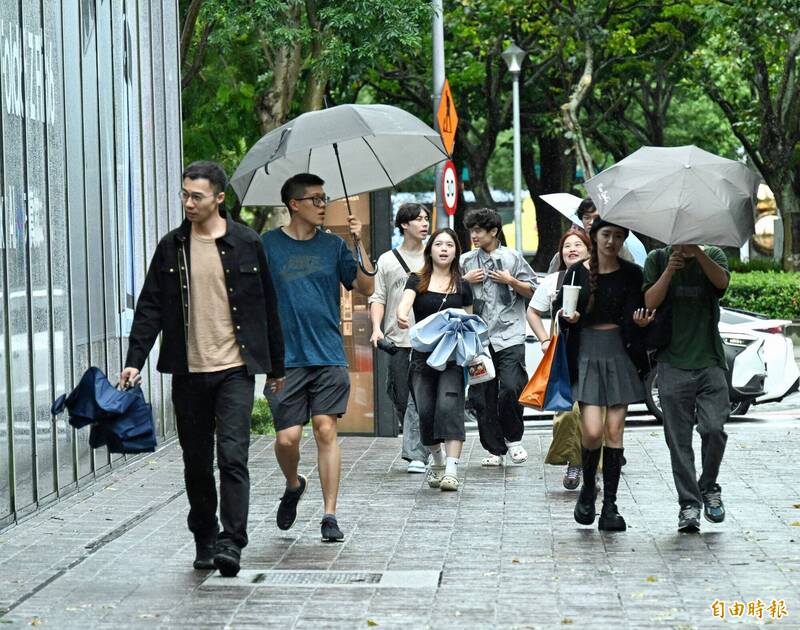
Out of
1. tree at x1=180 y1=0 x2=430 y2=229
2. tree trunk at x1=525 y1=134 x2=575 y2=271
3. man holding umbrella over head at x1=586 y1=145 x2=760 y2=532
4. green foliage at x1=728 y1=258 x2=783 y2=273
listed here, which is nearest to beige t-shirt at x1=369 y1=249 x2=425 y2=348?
man holding umbrella over head at x1=586 y1=145 x2=760 y2=532

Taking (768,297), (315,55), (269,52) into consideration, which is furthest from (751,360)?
(768,297)

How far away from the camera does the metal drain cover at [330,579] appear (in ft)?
21.8

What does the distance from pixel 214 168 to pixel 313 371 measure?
134cm

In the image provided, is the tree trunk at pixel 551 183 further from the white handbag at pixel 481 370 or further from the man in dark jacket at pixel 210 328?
the man in dark jacket at pixel 210 328

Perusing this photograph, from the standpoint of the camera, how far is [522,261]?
10719 millimetres

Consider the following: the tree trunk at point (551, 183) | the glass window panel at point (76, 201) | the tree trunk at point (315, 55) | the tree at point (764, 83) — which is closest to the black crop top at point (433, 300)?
the glass window panel at point (76, 201)

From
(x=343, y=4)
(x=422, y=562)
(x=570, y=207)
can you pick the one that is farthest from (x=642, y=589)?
(x=343, y=4)

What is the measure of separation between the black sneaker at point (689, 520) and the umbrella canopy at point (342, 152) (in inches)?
99.1

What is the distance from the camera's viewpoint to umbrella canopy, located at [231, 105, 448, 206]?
8086 millimetres

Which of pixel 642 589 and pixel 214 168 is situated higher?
pixel 214 168

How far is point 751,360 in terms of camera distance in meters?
14.4

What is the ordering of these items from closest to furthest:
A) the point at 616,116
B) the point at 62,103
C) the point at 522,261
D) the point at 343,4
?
the point at 62,103
the point at 522,261
the point at 343,4
the point at 616,116

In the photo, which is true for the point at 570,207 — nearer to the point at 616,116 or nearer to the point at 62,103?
the point at 62,103

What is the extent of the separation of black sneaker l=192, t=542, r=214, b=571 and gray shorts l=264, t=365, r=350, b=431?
93 centimetres
